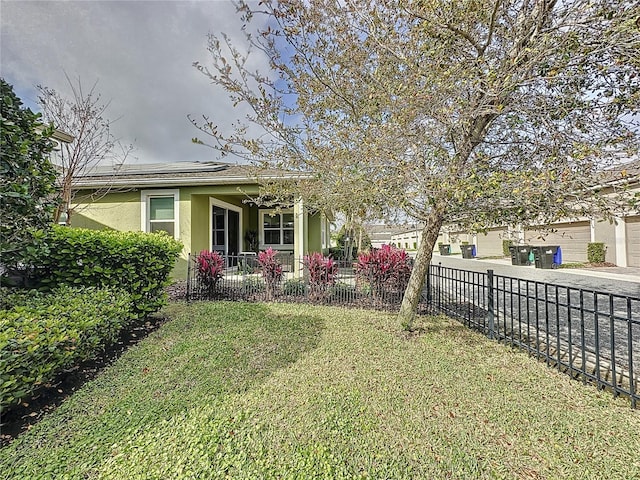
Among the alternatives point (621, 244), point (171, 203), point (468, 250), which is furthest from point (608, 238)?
point (171, 203)

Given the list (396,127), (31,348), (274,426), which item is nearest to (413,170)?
(396,127)

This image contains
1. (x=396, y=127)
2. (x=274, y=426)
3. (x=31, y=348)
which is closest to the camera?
(x=31, y=348)

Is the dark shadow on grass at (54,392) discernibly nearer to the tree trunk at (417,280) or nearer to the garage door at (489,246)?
the tree trunk at (417,280)

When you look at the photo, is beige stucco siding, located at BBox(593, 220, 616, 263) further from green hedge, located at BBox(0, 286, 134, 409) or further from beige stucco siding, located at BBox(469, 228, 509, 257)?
green hedge, located at BBox(0, 286, 134, 409)

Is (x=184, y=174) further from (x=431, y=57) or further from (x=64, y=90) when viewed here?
(x=431, y=57)

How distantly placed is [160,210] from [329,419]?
9.14 metres

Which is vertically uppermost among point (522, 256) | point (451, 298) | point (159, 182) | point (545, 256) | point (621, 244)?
point (159, 182)

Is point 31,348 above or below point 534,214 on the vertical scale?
below

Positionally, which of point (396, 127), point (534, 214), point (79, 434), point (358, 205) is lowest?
point (79, 434)

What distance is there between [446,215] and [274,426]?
3.42m

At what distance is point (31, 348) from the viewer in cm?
233

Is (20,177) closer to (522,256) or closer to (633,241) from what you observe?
(522,256)

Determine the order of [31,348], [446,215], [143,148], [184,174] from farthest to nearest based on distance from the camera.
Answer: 1. [143,148]
2. [184,174]
3. [446,215]
4. [31,348]

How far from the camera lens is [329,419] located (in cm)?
260
